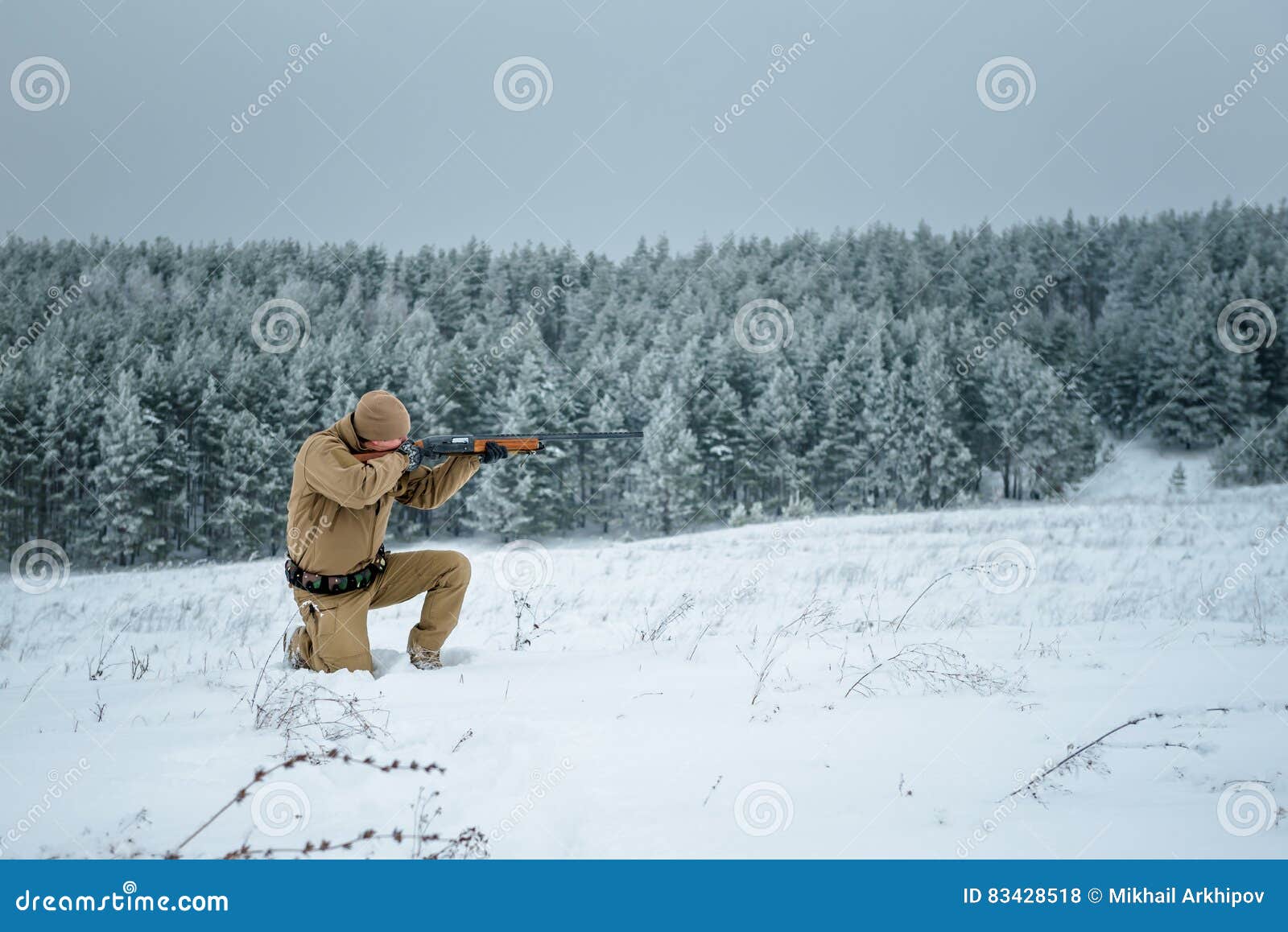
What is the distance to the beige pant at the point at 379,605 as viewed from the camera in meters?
5.19

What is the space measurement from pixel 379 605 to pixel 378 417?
4.94 ft

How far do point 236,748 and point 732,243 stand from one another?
96.8 metres

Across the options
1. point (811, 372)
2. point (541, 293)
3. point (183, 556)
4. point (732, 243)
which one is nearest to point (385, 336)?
point (183, 556)

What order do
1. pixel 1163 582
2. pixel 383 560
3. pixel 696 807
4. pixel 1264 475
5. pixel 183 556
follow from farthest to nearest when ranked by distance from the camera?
pixel 1264 475 < pixel 183 556 < pixel 1163 582 < pixel 383 560 < pixel 696 807

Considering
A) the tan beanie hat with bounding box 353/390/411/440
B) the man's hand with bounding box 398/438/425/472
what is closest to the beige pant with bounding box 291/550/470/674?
the man's hand with bounding box 398/438/425/472

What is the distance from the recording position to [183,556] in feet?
155

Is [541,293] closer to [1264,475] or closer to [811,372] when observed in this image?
[811,372]

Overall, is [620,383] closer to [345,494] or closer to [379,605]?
[379,605]

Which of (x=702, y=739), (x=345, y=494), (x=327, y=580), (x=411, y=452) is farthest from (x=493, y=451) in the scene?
(x=702, y=739)

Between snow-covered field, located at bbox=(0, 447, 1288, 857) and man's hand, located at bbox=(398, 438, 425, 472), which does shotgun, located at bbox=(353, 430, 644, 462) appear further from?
snow-covered field, located at bbox=(0, 447, 1288, 857)

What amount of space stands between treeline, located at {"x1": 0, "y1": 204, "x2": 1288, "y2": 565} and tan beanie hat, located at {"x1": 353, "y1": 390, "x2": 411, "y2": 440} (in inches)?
1251

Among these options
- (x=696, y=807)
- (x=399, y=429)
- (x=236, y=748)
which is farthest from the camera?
(x=399, y=429)

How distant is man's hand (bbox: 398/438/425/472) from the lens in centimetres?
530

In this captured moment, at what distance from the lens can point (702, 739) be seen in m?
3.58
